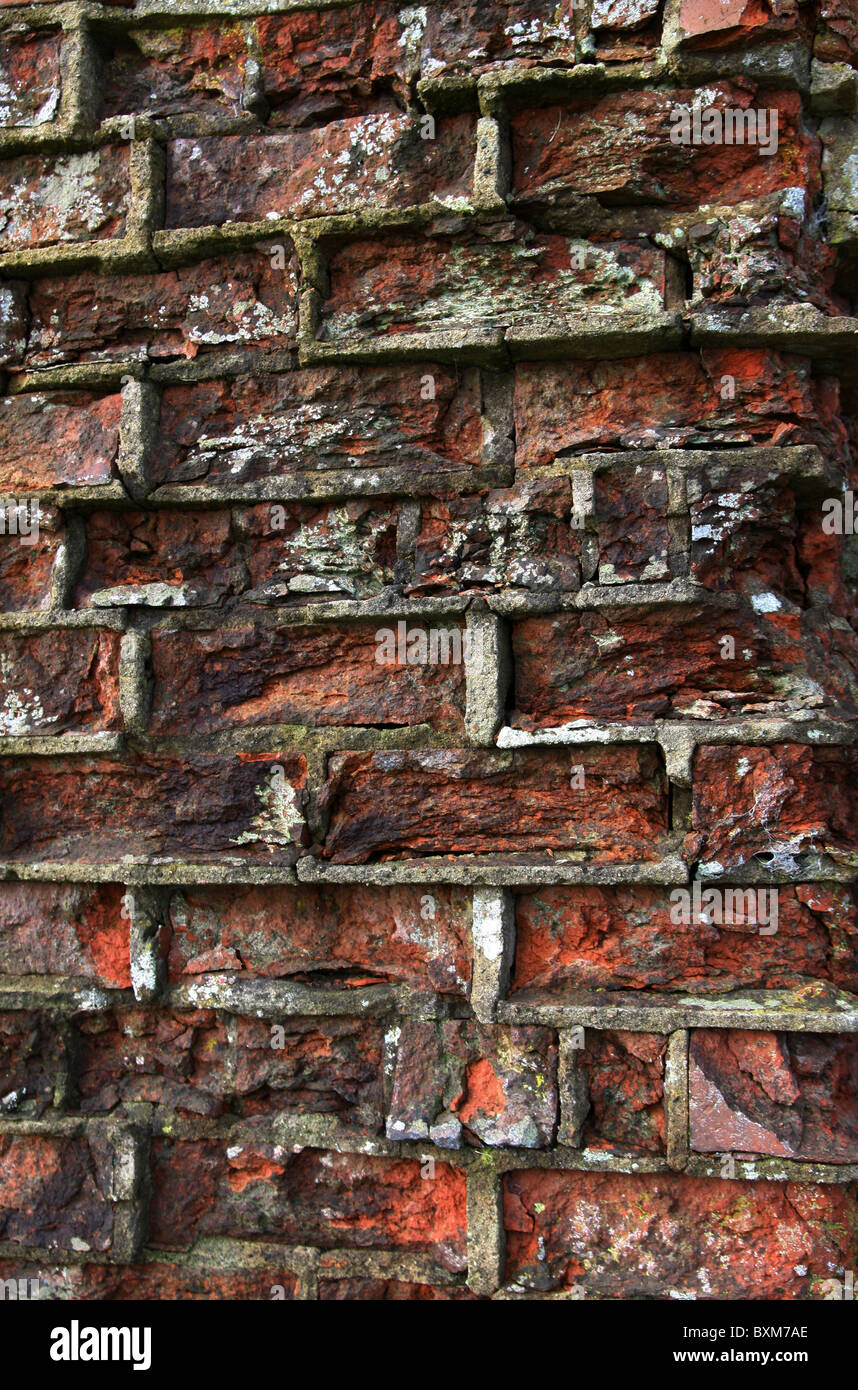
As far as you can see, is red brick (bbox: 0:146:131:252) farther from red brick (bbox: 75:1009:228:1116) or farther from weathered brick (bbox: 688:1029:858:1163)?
weathered brick (bbox: 688:1029:858:1163)

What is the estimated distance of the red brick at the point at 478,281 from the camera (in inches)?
115

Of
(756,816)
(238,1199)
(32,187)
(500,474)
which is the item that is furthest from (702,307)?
(238,1199)

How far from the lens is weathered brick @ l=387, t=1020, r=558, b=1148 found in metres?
2.75

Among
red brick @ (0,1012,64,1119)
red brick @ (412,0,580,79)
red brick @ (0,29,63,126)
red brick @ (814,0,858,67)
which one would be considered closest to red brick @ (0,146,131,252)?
red brick @ (0,29,63,126)

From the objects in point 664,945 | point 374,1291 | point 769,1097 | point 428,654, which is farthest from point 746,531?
point 374,1291

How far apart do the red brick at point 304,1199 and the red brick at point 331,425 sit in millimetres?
2041

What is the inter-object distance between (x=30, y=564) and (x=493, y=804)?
1676 millimetres

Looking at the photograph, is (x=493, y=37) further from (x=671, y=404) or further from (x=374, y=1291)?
(x=374, y=1291)

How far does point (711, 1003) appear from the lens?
269cm

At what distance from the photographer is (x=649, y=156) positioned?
2895 mm

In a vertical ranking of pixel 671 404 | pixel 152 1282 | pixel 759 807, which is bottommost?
pixel 152 1282

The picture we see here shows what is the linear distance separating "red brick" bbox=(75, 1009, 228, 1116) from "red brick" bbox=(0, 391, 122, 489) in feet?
5.49

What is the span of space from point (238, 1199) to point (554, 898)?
1299 mm

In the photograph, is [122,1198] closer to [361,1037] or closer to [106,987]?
[106,987]
